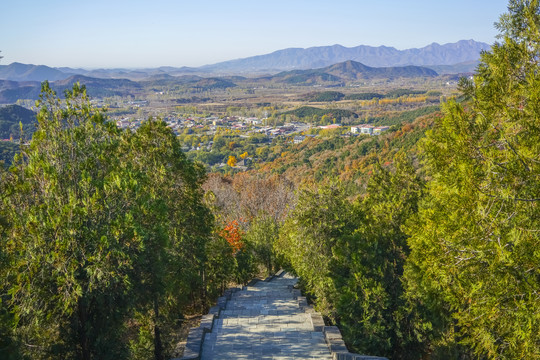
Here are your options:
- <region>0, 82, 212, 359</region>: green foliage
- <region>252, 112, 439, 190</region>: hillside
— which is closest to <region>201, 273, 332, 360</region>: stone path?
<region>0, 82, 212, 359</region>: green foliage

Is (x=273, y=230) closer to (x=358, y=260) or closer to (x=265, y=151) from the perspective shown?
(x=358, y=260)

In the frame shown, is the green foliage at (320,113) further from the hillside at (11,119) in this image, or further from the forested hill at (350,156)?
the hillside at (11,119)

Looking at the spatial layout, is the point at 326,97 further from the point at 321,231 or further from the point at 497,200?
the point at 497,200

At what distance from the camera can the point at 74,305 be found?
551 cm

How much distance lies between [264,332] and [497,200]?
593 cm

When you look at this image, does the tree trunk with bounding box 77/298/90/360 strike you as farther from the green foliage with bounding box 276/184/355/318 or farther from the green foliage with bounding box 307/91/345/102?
the green foliage with bounding box 307/91/345/102

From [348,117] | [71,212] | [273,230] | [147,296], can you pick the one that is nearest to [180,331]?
[147,296]

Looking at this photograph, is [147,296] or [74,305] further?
[147,296]

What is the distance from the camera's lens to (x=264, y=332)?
9000 millimetres

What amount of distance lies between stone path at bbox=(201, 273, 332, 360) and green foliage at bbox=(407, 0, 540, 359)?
123 inches

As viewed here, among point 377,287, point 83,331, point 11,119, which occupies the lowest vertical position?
point 377,287

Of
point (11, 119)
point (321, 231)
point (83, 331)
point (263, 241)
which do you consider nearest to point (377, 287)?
point (321, 231)

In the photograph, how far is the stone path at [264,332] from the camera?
7891 mm

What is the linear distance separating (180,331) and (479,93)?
8997 millimetres
